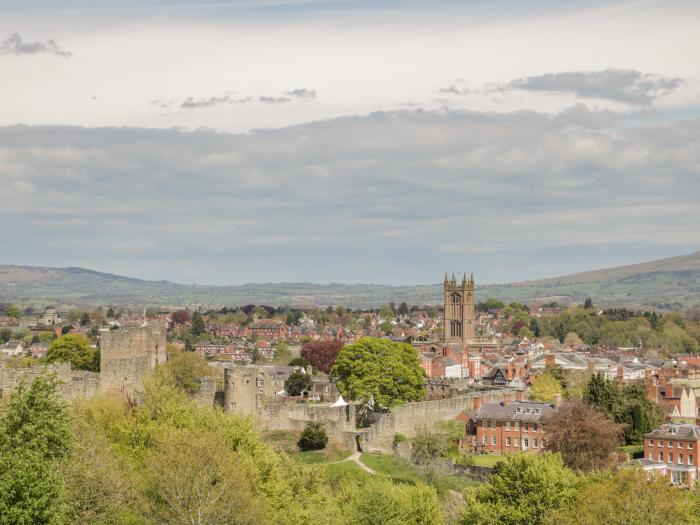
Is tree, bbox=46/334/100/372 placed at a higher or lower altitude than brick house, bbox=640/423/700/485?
higher

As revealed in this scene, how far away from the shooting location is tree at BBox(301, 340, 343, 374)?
323 ft

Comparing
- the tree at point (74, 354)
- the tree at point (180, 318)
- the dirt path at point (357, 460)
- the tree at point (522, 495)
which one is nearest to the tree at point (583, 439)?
the dirt path at point (357, 460)

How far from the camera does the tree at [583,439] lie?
51.5 m

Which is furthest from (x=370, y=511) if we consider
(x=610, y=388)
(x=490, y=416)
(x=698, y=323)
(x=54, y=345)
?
(x=698, y=323)

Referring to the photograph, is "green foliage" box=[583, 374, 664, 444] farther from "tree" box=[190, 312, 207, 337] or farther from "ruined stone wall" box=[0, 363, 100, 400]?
"tree" box=[190, 312, 207, 337]

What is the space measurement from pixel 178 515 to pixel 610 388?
3682 cm

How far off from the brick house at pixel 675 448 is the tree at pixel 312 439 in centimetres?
1568

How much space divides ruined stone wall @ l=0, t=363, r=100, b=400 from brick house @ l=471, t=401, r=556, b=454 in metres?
23.3

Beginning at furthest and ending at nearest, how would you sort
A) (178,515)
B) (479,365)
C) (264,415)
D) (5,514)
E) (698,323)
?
(698,323) < (479,365) < (264,415) < (178,515) < (5,514)

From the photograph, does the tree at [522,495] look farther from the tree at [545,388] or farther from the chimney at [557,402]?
the tree at [545,388]

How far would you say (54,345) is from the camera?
7906 cm

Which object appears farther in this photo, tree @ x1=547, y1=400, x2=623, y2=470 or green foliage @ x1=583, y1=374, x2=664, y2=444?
green foliage @ x1=583, y1=374, x2=664, y2=444

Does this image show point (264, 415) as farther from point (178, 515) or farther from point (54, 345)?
point (54, 345)

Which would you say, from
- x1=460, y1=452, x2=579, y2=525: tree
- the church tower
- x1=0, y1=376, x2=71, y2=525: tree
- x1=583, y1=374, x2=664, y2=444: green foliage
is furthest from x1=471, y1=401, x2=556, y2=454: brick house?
the church tower
